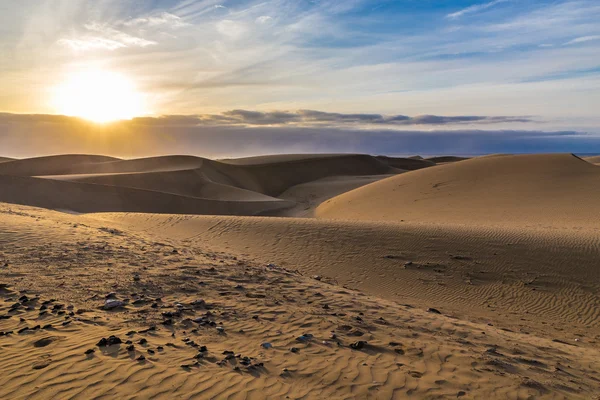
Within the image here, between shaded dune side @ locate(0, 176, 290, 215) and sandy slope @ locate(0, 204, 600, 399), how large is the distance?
17529 millimetres

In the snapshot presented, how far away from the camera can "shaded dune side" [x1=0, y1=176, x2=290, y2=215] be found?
84.9ft

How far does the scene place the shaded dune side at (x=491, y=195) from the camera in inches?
786

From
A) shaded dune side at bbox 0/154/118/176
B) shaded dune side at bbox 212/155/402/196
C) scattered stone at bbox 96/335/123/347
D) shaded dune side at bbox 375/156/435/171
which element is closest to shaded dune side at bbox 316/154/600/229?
scattered stone at bbox 96/335/123/347

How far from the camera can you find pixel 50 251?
9117mm

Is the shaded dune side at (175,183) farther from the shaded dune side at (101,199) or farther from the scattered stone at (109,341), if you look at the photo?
the scattered stone at (109,341)

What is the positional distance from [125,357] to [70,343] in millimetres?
736

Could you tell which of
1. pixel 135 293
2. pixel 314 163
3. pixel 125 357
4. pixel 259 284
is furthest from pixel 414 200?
pixel 314 163

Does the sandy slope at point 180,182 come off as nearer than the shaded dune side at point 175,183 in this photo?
Yes

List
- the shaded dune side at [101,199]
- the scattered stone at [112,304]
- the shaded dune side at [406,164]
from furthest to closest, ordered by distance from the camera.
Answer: the shaded dune side at [406,164] → the shaded dune side at [101,199] → the scattered stone at [112,304]

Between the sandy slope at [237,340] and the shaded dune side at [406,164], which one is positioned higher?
the shaded dune side at [406,164]

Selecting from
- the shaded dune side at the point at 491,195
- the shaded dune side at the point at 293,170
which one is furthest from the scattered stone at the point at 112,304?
the shaded dune side at the point at 293,170

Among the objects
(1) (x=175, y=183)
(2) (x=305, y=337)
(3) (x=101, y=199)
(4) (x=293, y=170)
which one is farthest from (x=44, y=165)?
(2) (x=305, y=337)

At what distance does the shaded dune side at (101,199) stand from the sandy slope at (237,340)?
17.5 metres

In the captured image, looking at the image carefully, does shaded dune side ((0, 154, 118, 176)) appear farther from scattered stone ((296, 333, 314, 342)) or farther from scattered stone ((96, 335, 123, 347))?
scattered stone ((296, 333, 314, 342))
